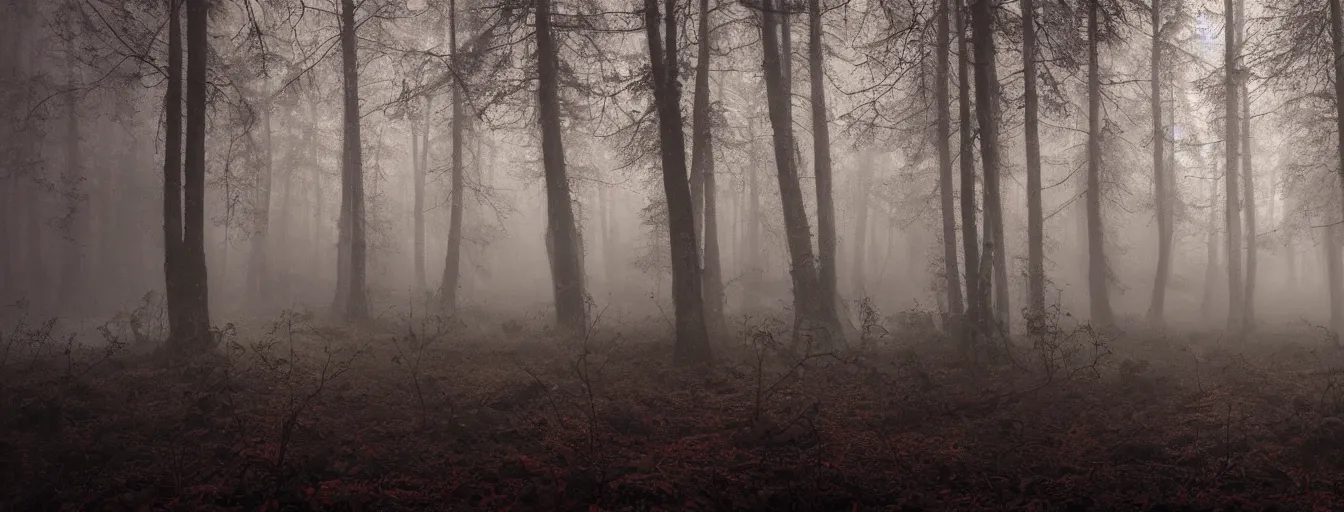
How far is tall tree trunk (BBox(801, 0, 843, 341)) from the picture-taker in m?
12.5

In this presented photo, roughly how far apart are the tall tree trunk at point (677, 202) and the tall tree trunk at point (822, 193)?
2.89 metres

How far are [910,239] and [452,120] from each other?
2168 cm

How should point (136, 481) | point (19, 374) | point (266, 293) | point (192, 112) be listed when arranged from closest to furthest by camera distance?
point (136, 481)
point (19, 374)
point (192, 112)
point (266, 293)

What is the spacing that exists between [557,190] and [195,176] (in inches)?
248

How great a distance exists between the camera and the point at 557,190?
1436cm

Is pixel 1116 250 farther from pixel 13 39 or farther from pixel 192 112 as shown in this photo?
pixel 13 39

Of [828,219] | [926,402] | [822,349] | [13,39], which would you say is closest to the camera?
[926,402]

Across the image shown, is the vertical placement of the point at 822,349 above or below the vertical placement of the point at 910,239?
below

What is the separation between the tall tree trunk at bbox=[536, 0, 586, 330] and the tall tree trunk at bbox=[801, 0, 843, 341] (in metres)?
4.88

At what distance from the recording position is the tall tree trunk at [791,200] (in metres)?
12.2

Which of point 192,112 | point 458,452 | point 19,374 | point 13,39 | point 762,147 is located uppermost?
point 13,39

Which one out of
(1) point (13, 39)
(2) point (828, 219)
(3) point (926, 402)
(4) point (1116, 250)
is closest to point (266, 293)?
(1) point (13, 39)

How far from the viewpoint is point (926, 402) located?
8.10 meters

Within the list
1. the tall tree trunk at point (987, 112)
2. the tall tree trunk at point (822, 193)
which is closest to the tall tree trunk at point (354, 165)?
the tall tree trunk at point (822, 193)
